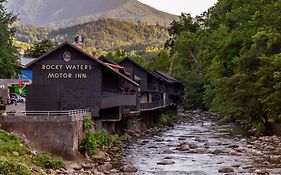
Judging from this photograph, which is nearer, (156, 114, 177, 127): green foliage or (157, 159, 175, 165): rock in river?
(157, 159, 175, 165): rock in river

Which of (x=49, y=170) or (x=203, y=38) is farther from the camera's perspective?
(x=203, y=38)

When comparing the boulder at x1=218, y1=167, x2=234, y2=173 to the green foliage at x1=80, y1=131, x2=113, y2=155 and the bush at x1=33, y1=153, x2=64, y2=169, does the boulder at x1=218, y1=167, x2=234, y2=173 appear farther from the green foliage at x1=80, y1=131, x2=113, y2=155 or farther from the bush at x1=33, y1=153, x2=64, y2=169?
the bush at x1=33, y1=153, x2=64, y2=169

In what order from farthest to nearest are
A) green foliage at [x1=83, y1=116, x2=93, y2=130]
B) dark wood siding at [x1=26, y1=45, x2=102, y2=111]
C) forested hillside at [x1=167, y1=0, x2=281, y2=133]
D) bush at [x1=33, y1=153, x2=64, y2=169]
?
forested hillside at [x1=167, y1=0, x2=281, y2=133] → dark wood siding at [x1=26, y1=45, x2=102, y2=111] → green foliage at [x1=83, y1=116, x2=93, y2=130] → bush at [x1=33, y1=153, x2=64, y2=169]

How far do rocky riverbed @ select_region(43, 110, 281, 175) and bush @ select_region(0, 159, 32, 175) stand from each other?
4.09 m

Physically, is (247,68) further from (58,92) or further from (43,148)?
(43,148)

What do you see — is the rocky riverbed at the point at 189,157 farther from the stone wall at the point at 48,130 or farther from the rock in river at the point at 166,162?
the stone wall at the point at 48,130

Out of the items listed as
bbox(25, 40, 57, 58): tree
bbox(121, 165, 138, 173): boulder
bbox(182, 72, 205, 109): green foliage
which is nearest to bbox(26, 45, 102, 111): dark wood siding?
bbox(121, 165, 138, 173): boulder

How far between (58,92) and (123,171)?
11886 mm

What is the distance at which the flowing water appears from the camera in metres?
32.8

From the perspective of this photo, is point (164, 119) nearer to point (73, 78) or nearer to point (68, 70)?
point (73, 78)

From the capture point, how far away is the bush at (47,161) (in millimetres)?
28906

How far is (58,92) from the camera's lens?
4109 cm

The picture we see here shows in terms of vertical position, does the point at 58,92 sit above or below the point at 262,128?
above

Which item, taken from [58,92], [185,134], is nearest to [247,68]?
[185,134]
